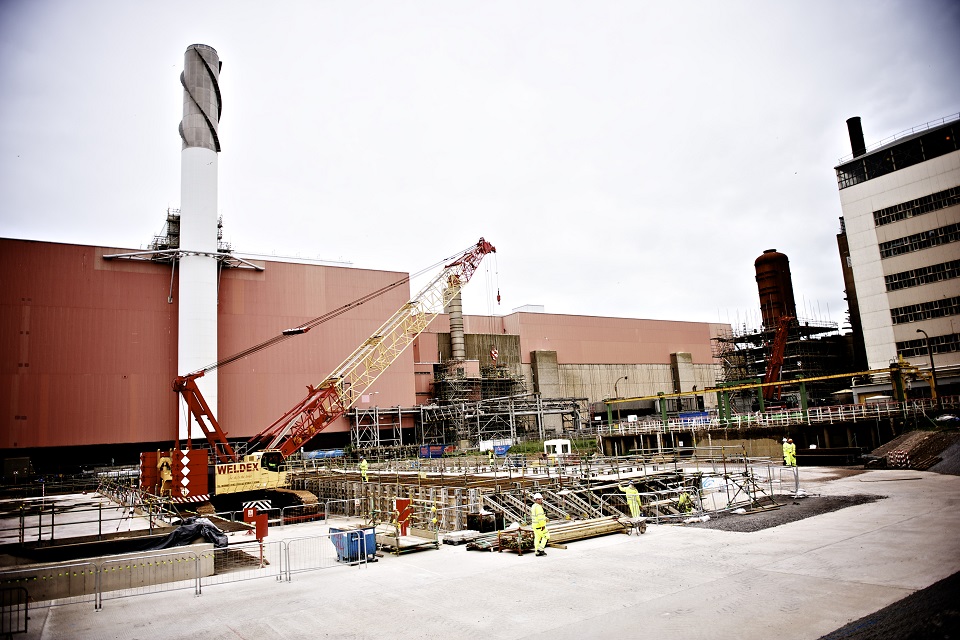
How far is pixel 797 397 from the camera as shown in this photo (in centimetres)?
6794

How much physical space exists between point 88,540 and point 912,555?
19495mm

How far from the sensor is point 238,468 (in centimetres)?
3281

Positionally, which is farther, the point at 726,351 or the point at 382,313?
the point at 726,351

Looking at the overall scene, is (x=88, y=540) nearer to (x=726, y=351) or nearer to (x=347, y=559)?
(x=347, y=559)

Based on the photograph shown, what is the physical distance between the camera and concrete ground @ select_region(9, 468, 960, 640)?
9562mm

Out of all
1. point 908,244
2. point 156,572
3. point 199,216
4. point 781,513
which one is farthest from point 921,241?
point 199,216

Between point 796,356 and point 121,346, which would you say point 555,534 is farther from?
point 796,356

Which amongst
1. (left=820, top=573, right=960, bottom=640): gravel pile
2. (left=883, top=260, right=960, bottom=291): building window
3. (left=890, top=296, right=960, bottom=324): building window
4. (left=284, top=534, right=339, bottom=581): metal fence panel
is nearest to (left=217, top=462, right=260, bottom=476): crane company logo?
(left=284, top=534, right=339, bottom=581): metal fence panel

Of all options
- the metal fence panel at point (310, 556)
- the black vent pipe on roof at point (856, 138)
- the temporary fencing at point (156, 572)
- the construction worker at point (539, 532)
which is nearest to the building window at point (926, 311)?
the black vent pipe on roof at point (856, 138)

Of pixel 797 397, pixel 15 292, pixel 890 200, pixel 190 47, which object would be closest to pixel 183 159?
pixel 190 47

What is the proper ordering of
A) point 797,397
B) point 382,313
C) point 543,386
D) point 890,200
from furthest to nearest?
1. point 543,386
2. point 797,397
3. point 382,313
4. point 890,200

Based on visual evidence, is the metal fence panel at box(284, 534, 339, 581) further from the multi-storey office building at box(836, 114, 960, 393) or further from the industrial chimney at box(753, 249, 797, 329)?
the industrial chimney at box(753, 249, 797, 329)

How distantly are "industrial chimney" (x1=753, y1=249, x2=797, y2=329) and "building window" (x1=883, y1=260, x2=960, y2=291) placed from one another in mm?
21011

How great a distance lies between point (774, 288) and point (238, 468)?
6641 cm
